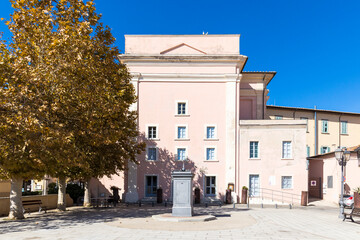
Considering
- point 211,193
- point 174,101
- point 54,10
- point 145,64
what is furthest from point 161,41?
point 54,10

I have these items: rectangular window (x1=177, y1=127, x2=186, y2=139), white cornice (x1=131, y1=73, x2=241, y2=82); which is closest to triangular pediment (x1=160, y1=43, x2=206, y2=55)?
white cornice (x1=131, y1=73, x2=241, y2=82)

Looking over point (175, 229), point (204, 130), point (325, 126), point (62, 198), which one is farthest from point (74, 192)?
point (325, 126)

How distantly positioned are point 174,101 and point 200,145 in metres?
4.61

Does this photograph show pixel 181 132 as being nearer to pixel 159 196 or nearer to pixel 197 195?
pixel 197 195

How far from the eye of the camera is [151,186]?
1335 inches

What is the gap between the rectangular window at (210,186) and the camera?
33656 millimetres

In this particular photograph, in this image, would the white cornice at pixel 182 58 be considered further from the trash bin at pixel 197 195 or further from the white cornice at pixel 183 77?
the trash bin at pixel 197 195

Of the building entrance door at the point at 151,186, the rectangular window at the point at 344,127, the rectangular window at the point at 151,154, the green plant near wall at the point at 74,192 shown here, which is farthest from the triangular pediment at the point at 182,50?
the rectangular window at the point at 344,127

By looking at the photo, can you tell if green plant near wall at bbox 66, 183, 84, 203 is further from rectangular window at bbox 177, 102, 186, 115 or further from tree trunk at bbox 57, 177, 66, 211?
rectangular window at bbox 177, 102, 186, 115

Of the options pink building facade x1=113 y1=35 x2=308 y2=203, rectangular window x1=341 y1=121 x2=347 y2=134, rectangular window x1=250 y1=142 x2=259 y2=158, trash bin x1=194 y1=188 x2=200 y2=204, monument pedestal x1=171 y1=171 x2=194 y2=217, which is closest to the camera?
monument pedestal x1=171 y1=171 x2=194 y2=217

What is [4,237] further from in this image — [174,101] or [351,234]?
[174,101]

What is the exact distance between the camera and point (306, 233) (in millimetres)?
15133

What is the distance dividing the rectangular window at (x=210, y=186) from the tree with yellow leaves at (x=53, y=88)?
1519cm

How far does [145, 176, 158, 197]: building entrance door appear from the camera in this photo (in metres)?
33.8
